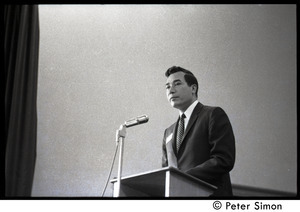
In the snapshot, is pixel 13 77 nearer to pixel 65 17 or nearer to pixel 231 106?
pixel 65 17

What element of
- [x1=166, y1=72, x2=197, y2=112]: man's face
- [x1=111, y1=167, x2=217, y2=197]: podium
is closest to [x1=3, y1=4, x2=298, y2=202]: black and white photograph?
[x1=166, y1=72, x2=197, y2=112]: man's face

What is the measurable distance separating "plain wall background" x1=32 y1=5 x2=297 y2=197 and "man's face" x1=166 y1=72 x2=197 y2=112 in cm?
24

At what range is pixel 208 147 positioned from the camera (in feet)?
12.1

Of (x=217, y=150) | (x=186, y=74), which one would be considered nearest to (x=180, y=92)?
(x=186, y=74)

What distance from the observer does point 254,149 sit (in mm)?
4258

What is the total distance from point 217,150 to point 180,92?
73 cm

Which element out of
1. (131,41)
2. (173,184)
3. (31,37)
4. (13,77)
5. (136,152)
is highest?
(131,41)

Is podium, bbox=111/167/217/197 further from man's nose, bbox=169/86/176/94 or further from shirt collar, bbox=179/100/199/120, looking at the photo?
man's nose, bbox=169/86/176/94

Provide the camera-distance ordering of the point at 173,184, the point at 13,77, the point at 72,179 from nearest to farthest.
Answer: the point at 173,184 < the point at 13,77 < the point at 72,179

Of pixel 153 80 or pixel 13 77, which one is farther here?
pixel 153 80

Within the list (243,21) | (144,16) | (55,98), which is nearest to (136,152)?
(55,98)

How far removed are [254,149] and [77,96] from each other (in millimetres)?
1682

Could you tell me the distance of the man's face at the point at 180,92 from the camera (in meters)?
4.10

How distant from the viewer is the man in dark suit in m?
3.46
